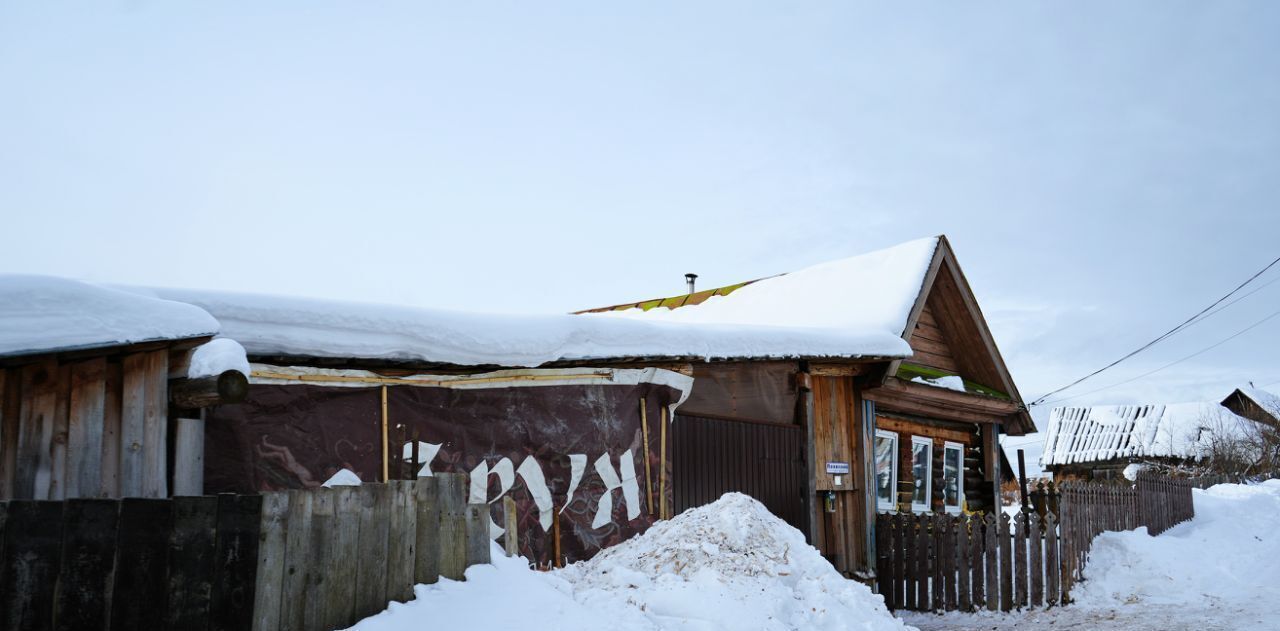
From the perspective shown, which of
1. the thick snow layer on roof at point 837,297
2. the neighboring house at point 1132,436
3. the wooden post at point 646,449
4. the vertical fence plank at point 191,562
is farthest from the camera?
the neighboring house at point 1132,436

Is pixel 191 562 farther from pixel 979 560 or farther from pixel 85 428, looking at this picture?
pixel 979 560

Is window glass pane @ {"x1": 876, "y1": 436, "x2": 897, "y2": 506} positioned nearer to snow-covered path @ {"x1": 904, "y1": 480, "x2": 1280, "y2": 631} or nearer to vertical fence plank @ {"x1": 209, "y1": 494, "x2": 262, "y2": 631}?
snow-covered path @ {"x1": 904, "y1": 480, "x2": 1280, "y2": 631}

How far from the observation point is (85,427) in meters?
5.80

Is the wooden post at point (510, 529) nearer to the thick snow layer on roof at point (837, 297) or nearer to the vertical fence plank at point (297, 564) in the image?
the vertical fence plank at point (297, 564)

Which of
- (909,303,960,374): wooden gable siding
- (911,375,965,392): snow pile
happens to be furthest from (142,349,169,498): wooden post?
(909,303,960,374): wooden gable siding

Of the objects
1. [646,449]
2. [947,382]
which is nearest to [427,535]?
[646,449]

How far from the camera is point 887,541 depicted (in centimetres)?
1277

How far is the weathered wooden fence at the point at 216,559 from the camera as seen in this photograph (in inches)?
161

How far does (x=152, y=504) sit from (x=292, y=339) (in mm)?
3104

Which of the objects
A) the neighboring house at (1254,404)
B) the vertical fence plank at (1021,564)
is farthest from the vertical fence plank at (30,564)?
the neighboring house at (1254,404)

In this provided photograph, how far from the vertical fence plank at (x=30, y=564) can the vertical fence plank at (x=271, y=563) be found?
0.83 metres

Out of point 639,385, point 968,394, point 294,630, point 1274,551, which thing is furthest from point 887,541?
point 294,630

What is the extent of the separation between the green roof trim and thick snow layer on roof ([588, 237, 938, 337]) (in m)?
0.99

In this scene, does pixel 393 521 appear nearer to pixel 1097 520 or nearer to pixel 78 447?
pixel 78 447
